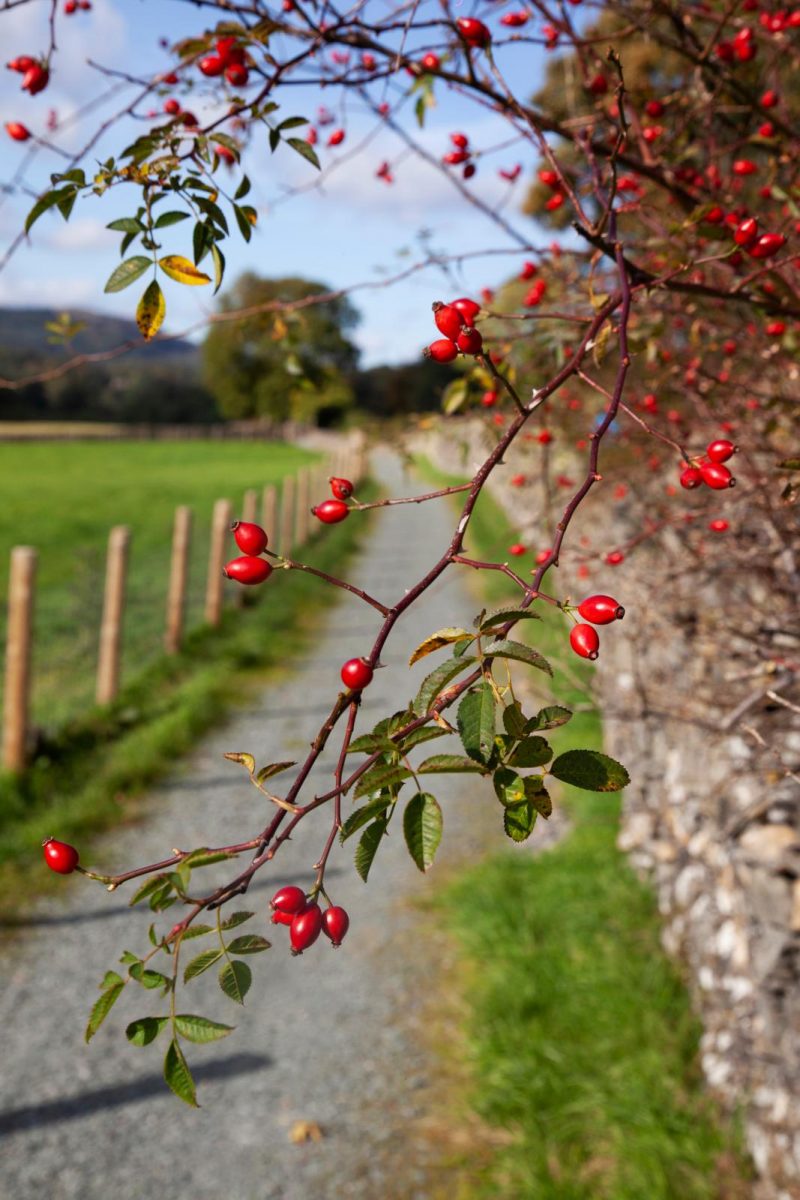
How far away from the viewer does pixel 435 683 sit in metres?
Result: 0.80

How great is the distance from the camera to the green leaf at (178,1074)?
791 mm

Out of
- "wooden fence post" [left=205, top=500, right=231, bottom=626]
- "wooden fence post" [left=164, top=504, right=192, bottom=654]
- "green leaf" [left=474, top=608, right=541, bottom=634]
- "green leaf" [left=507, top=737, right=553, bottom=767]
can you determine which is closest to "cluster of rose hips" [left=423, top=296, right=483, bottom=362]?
"green leaf" [left=474, top=608, right=541, bottom=634]

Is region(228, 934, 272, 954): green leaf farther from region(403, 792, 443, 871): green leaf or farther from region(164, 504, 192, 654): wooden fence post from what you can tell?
region(164, 504, 192, 654): wooden fence post

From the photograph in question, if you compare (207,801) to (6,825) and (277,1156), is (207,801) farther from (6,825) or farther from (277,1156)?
(277,1156)

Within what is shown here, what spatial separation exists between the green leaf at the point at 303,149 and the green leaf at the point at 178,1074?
1.05m

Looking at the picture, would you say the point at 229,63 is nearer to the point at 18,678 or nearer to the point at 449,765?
the point at 449,765

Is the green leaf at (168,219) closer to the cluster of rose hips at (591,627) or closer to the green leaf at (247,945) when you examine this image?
the cluster of rose hips at (591,627)

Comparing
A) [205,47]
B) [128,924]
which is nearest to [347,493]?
[205,47]

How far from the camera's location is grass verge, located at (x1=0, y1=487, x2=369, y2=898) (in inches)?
214

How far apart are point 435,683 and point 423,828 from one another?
14 centimetres

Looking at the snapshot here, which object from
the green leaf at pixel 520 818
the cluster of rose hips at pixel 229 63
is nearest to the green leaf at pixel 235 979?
the green leaf at pixel 520 818

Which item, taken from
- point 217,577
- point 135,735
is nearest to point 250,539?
point 135,735

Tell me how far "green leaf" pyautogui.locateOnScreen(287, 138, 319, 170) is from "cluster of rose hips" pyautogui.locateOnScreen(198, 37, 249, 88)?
334 mm

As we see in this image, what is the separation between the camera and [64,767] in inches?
243
